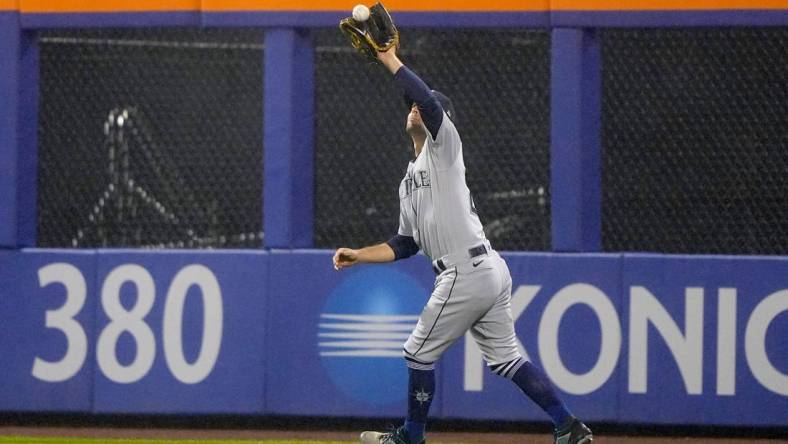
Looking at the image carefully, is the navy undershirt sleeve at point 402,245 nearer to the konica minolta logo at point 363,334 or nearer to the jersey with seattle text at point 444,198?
the jersey with seattle text at point 444,198

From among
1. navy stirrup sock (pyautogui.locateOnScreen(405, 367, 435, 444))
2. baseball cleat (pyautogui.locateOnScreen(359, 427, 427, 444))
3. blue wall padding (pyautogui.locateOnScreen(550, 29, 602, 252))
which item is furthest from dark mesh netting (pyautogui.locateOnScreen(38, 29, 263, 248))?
navy stirrup sock (pyautogui.locateOnScreen(405, 367, 435, 444))

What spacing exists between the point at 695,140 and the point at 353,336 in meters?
3.56

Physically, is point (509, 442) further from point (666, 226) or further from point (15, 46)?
point (15, 46)

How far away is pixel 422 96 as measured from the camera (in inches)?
198

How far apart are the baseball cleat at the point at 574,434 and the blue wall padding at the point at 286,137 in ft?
8.25

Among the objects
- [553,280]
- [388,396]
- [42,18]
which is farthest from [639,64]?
[42,18]

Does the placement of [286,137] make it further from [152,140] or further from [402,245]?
[152,140]

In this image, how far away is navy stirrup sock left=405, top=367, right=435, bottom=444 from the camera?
17.8 ft

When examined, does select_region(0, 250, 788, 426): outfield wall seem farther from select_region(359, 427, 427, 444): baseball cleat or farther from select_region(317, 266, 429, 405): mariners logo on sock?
select_region(359, 427, 427, 444): baseball cleat

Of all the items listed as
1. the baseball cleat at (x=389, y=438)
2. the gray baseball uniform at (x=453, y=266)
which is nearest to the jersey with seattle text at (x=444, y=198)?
the gray baseball uniform at (x=453, y=266)

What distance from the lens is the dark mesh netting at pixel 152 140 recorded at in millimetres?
9195

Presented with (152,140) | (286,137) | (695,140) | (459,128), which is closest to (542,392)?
(286,137)

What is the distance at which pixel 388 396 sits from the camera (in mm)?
7109

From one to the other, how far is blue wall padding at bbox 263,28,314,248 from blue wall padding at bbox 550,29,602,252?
148 cm
